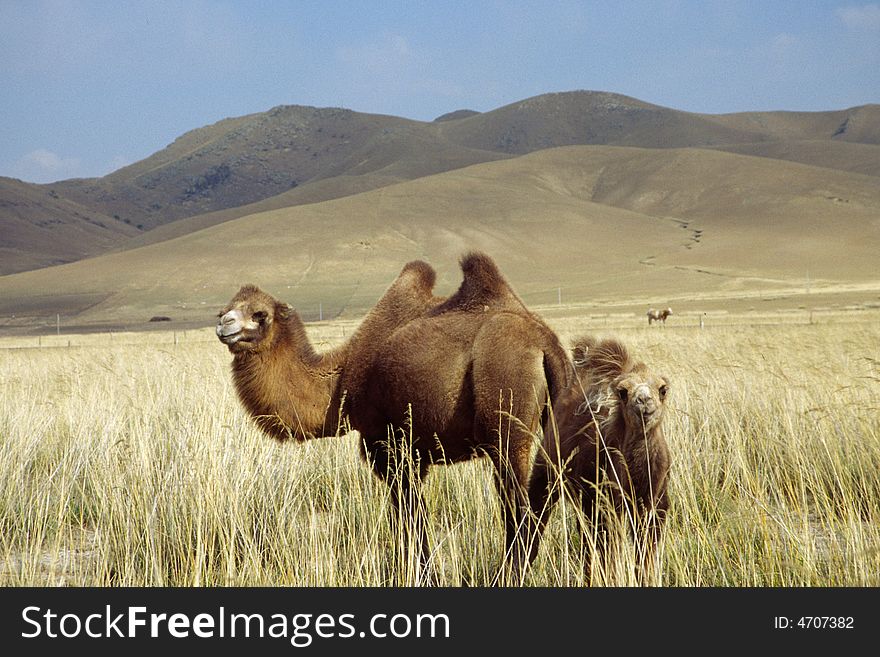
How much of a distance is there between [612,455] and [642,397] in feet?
1.48

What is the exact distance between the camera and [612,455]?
4438 mm

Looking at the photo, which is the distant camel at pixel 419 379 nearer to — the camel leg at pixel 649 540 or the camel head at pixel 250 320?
the camel head at pixel 250 320

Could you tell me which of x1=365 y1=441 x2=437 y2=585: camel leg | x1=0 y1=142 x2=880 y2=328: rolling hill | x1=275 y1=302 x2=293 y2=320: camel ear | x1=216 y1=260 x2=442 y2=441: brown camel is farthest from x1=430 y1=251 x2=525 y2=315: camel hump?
x1=0 y1=142 x2=880 y2=328: rolling hill

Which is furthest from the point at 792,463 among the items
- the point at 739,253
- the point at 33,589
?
the point at 739,253

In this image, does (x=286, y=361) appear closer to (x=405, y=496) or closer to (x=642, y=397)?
(x=405, y=496)

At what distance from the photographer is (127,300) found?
95.2 metres

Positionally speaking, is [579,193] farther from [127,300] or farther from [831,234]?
[127,300]

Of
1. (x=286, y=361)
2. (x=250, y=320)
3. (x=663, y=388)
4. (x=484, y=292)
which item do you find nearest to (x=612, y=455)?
(x=663, y=388)

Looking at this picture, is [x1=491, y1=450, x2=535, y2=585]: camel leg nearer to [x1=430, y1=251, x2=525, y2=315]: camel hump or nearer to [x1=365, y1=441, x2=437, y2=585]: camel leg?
[x1=365, y1=441, x2=437, y2=585]: camel leg

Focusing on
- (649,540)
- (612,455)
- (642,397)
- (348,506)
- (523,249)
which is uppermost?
(523,249)

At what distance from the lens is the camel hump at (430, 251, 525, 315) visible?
17.9 feet

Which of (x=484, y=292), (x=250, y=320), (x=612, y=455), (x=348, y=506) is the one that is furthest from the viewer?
(x=348, y=506)

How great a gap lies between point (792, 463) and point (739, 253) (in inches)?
4184

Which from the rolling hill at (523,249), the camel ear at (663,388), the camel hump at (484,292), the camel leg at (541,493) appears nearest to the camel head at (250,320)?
the camel hump at (484,292)
